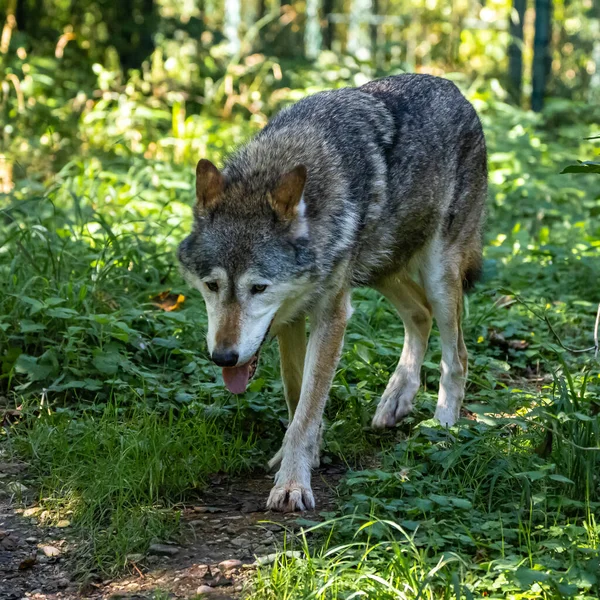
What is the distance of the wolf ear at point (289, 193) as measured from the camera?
398 centimetres

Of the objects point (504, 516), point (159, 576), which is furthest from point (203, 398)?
point (504, 516)

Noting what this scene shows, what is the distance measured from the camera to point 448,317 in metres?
5.12

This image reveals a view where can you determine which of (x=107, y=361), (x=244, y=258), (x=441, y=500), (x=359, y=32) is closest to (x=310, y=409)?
(x=244, y=258)

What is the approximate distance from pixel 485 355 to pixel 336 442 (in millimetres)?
1743

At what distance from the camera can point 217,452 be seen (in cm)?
423

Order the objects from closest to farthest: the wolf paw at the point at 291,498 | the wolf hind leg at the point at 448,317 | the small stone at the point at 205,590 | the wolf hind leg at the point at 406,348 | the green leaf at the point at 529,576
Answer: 1. the green leaf at the point at 529,576
2. the small stone at the point at 205,590
3. the wolf paw at the point at 291,498
4. the wolf hind leg at the point at 406,348
5. the wolf hind leg at the point at 448,317

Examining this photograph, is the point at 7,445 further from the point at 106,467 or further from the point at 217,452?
the point at 217,452

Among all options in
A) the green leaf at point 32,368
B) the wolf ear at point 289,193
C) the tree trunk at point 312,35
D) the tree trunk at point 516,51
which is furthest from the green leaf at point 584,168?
the tree trunk at point 312,35

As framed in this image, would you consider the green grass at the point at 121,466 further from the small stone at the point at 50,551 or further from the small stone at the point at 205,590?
the small stone at the point at 205,590

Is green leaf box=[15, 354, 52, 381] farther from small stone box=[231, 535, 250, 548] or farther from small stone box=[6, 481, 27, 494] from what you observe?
small stone box=[231, 535, 250, 548]

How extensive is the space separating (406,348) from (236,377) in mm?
1505

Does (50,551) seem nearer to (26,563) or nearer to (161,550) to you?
(26,563)

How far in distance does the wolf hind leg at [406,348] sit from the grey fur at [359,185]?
0.33 meters

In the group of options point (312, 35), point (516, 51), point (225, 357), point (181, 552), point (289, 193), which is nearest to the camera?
point (181, 552)
